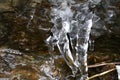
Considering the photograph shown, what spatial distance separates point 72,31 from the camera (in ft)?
8.29

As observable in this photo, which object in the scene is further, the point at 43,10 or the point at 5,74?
the point at 43,10

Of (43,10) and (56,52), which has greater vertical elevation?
(43,10)

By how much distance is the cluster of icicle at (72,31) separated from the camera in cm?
221

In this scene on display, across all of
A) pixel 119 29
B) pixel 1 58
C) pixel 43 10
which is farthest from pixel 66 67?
pixel 43 10

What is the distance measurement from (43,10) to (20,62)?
2.66 ft

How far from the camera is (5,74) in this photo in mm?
2072

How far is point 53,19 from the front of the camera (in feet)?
8.89

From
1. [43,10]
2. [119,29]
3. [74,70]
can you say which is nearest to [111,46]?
[119,29]

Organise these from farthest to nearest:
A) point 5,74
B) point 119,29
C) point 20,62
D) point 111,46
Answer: point 119,29 < point 111,46 < point 20,62 < point 5,74

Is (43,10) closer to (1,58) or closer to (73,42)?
(73,42)

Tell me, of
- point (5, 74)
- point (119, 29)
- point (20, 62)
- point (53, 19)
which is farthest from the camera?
point (53, 19)

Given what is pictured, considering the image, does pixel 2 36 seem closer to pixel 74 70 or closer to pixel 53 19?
pixel 53 19

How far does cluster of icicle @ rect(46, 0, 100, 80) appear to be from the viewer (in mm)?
2212

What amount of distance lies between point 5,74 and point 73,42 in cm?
64
